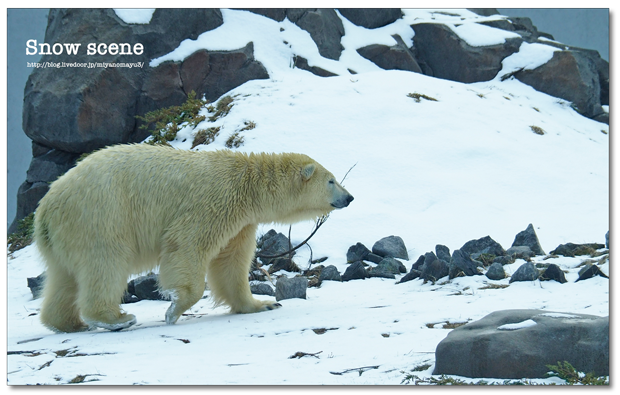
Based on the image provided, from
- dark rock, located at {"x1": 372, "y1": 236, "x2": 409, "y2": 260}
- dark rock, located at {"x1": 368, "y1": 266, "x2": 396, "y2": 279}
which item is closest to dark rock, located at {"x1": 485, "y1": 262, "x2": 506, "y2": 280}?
dark rock, located at {"x1": 368, "y1": 266, "x2": 396, "y2": 279}

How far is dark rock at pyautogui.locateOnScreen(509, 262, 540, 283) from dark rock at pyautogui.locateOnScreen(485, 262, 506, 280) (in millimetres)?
191

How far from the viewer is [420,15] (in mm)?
16406

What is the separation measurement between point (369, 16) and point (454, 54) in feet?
8.51

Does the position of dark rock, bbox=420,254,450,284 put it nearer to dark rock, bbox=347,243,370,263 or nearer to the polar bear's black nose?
the polar bear's black nose

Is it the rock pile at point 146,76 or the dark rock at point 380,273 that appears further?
the rock pile at point 146,76

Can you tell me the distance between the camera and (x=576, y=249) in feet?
19.4

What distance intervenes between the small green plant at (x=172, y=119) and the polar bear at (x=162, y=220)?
5.23 m

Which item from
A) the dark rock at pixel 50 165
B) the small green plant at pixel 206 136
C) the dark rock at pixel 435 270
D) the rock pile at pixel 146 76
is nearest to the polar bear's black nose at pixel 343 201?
the dark rock at pixel 435 270

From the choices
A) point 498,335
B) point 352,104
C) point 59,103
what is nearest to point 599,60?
point 352,104

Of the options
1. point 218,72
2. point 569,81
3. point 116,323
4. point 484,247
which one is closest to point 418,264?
point 484,247

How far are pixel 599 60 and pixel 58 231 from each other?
14.9 m

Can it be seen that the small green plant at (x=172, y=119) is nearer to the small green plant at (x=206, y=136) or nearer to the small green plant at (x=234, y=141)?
the small green plant at (x=206, y=136)

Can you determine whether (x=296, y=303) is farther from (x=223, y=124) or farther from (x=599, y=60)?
(x=599, y=60)

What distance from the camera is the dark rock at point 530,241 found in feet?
19.9
